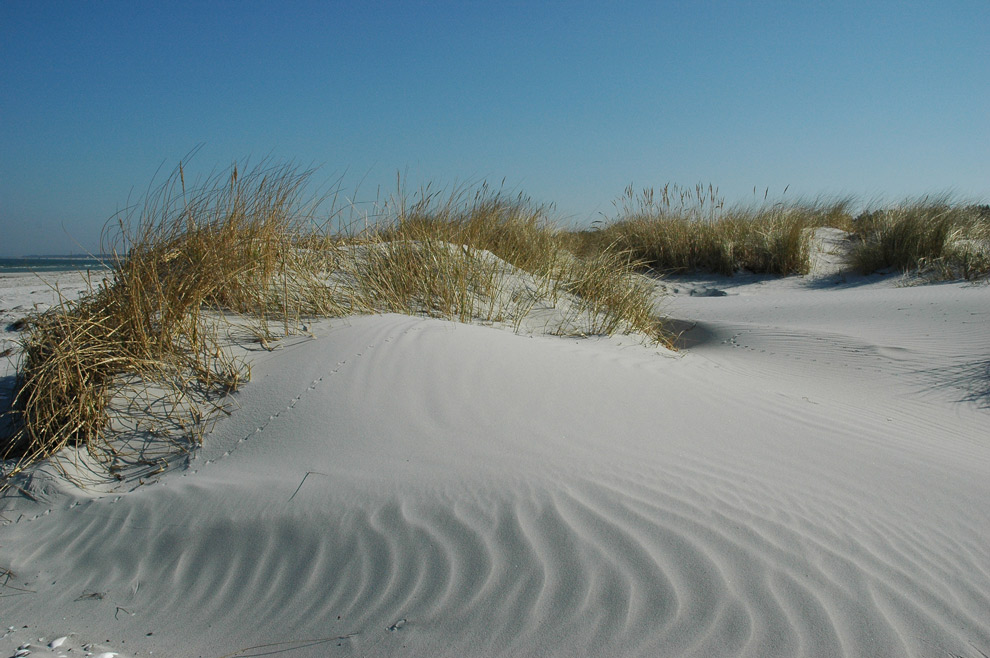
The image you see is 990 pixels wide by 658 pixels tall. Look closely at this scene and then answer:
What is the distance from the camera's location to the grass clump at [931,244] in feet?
26.0

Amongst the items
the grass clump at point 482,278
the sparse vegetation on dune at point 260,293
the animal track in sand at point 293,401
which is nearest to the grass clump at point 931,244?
the sparse vegetation on dune at point 260,293

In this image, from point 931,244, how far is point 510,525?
8900 mm

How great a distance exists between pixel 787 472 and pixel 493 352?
164 centimetres

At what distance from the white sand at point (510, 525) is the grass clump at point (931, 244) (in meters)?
5.48

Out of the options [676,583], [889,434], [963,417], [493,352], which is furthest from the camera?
[963,417]

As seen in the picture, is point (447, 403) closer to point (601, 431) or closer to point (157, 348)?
point (601, 431)

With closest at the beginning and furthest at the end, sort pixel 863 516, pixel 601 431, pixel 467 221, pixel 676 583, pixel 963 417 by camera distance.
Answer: pixel 676 583, pixel 863 516, pixel 601 431, pixel 963 417, pixel 467 221

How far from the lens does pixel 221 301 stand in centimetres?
386

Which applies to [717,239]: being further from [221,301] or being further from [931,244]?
[221,301]

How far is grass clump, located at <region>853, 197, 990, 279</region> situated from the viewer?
26.0 ft

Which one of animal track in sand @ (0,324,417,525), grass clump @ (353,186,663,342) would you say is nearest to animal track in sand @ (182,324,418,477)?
animal track in sand @ (0,324,417,525)

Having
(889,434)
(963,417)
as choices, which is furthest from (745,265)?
(889,434)

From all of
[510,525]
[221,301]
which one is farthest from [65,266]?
[510,525]

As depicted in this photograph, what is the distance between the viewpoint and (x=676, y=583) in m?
1.76
